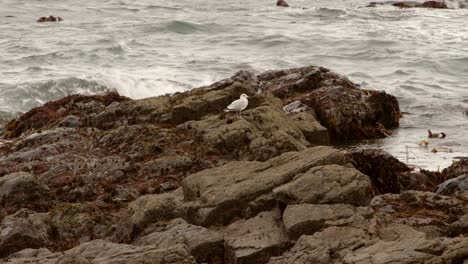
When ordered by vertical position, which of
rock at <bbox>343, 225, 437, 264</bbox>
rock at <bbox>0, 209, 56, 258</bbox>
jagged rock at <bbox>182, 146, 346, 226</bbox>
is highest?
rock at <bbox>343, 225, 437, 264</bbox>

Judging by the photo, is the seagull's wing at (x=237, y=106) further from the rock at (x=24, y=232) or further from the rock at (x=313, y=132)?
the rock at (x=24, y=232)

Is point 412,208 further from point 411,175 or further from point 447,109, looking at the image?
point 447,109

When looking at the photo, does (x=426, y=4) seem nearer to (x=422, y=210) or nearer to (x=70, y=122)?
(x=70, y=122)

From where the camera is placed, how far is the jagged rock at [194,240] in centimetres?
954

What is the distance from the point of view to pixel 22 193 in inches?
471

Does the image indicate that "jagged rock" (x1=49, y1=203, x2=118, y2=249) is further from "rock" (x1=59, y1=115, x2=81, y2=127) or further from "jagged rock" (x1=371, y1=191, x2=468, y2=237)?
"rock" (x1=59, y1=115, x2=81, y2=127)

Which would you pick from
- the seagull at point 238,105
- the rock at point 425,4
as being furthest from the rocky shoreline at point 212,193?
the rock at point 425,4

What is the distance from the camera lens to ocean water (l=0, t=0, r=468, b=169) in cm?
2377

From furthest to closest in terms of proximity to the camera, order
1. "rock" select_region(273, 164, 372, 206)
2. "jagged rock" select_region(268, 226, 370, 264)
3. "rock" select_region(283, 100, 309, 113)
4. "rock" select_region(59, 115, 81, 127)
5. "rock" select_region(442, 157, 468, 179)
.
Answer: "rock" select_region(283, 100, 309, 113)
"rock" select_region(59, 115, 81, 127)
"rock" select_region(442, 157, 468, 179)
"rock" select_region(273, 164, 372, 206)
"jagged rock" select_region(268, 226, 370, 264)

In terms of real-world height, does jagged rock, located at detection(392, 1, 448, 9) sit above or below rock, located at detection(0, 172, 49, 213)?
below

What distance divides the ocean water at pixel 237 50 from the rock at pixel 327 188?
242 inches

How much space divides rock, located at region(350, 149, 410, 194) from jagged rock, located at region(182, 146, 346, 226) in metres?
2.11

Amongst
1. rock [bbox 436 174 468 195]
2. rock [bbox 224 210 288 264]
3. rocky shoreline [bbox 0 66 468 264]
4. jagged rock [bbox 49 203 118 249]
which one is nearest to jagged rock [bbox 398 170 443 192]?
rocky shoreline [bbox 0 66 468 264]

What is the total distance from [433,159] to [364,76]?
11.9 metres
